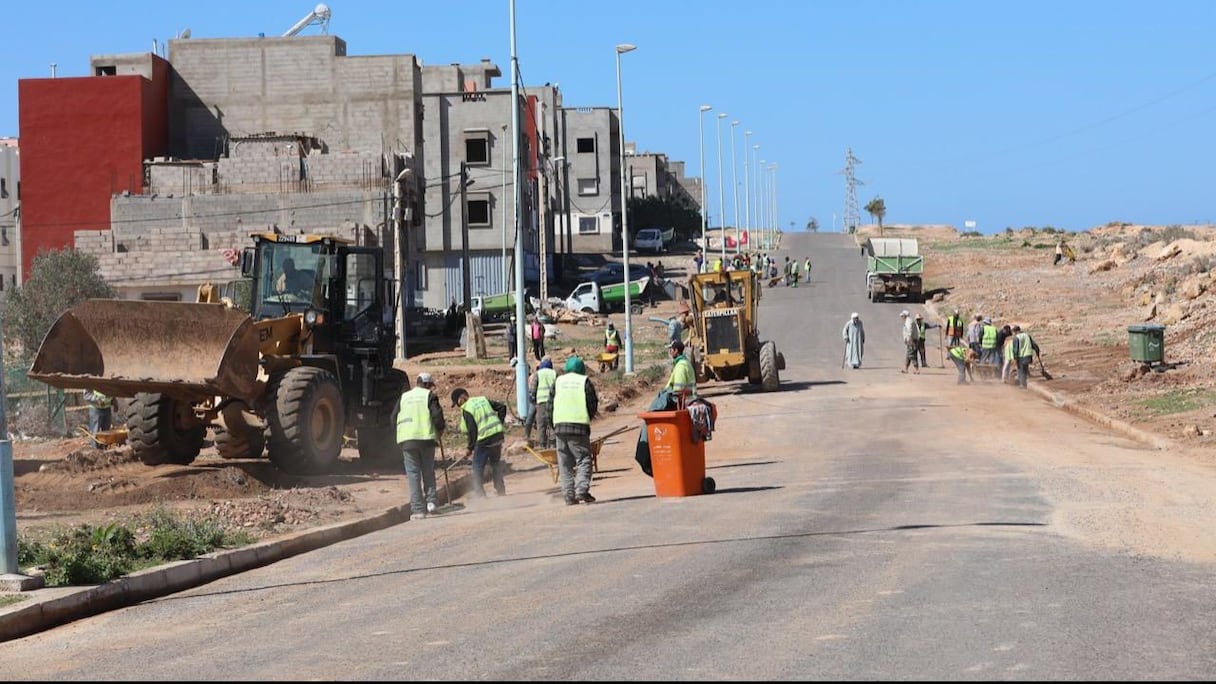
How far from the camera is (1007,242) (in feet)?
331

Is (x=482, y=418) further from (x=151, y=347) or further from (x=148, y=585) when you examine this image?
(x=148, y=585)

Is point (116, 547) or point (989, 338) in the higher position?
point (989, 338)

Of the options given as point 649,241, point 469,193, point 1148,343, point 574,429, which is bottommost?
point 574,429

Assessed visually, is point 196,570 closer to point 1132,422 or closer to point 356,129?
point 1132,422

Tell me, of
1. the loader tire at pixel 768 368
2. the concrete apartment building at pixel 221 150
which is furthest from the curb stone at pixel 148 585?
the concrete apartment building at pixel 221 150

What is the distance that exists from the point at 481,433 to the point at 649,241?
89.8 meters

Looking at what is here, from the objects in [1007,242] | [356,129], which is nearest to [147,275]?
[356,129]

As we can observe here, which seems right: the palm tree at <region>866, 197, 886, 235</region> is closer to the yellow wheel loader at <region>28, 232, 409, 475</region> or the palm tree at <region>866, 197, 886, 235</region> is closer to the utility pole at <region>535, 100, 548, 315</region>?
the utility pole at <region>535, 100, 548, 315</region>

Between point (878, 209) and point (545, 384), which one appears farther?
point (878, 209)

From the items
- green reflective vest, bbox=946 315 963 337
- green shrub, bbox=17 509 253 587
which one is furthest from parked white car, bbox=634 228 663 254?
green shrub, bbox=17 509 253 587

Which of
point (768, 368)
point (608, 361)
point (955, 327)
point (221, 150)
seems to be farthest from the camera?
point (221, 150)

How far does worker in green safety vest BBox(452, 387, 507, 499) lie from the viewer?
18.4 metres

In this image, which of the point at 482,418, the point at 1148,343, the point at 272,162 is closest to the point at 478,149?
the point at 272,162

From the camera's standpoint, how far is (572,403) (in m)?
17.0
